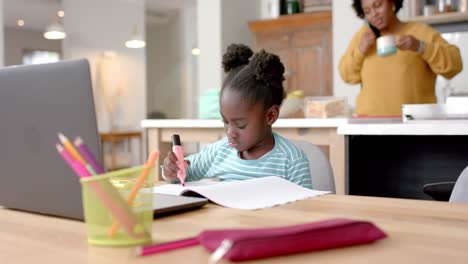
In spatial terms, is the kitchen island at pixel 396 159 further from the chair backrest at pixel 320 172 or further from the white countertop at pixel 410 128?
the chair backrest at pixel 320 172

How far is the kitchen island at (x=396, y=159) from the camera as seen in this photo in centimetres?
192

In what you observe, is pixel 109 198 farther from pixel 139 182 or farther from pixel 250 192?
pixel 250 192

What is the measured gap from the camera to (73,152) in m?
0.60

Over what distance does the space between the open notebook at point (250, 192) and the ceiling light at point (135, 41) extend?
7.32 metres

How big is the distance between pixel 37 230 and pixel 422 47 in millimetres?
1903

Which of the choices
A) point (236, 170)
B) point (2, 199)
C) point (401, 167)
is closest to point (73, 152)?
point (2, 199)

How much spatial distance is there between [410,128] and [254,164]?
0.59 m

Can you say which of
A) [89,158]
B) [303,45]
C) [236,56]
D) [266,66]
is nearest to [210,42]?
[303,45]

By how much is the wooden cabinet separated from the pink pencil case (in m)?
4.43

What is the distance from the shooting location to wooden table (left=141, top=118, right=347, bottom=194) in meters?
2.03

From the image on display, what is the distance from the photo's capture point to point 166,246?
0.62 metres

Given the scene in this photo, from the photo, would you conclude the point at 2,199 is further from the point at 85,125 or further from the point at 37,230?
the point at 85,125

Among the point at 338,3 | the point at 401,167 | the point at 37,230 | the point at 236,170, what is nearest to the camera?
the point at 37,230

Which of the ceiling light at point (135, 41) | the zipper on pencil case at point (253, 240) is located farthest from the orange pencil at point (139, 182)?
the ceiling light at point (135, 41)
